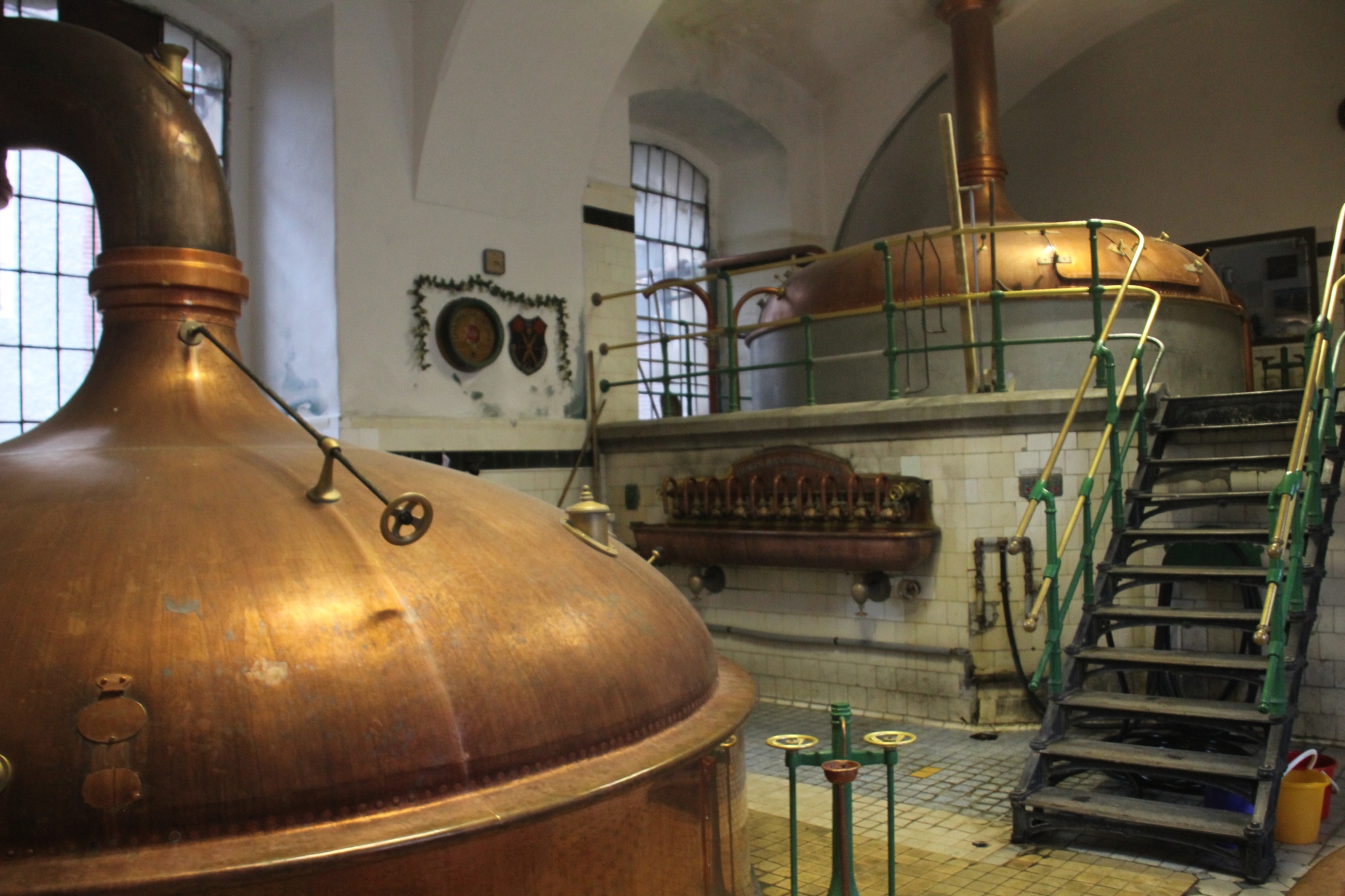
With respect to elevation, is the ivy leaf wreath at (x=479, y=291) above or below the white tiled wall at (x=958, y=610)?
above

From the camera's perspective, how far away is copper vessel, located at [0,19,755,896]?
5.31ft

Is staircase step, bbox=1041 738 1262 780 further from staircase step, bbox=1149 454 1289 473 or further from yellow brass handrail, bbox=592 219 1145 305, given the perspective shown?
yellow brass handrail, bbox=592 219 1145 305

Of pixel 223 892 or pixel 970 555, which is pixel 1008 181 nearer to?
pixel 970 555

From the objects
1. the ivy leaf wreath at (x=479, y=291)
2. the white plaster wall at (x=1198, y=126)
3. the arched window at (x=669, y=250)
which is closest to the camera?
the ivy leaf wreath at (x=479, y=291)

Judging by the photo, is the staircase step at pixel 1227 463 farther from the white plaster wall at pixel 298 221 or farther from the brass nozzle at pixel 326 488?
the white plaster wall at pixel 298 221

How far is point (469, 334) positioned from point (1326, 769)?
5616 millimetres

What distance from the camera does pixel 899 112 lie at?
1058cm

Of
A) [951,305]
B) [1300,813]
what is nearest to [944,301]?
[951,305]

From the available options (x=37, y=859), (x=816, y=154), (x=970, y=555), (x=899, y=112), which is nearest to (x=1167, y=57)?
(x=899, y=112)

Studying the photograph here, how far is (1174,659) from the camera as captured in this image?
4.50 m

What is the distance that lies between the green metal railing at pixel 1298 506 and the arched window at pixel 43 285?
20.6 ft

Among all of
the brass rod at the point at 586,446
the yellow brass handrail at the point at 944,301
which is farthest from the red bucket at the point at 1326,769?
the brass rod at the point at 586,446

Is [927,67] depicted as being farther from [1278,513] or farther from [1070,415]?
[1278,513]

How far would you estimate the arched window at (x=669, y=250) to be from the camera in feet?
34.4
